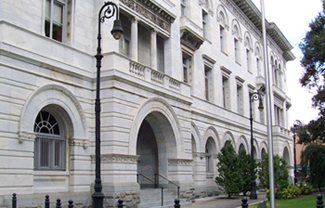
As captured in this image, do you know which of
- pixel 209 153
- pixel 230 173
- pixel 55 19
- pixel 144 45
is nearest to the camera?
Answer: pixel 55 19

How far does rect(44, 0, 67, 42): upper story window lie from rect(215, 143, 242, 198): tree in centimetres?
1501

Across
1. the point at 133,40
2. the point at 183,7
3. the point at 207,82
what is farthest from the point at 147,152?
the point at 183,7

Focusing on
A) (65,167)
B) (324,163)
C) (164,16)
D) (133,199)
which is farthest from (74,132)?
(324,163)

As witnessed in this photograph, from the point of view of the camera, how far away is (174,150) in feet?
72.9

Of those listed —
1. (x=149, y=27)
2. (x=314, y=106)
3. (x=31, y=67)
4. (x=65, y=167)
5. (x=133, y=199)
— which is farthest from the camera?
(x=314, y=106)

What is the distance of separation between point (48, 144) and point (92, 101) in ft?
9.67

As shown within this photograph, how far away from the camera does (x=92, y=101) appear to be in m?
17.9

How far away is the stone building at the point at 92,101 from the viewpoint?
14.3 metres

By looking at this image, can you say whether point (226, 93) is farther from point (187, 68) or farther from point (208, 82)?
point (187, 68)

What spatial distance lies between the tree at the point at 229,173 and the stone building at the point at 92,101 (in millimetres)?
1356

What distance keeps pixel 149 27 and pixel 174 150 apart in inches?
272

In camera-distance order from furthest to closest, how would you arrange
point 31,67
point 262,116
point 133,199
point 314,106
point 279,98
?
point 279,98 → point 262,116 → point 314,106 → point 133,199 → point 31,67

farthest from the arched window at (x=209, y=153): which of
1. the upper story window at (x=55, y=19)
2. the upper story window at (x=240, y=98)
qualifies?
the upper story window at (x=55, y=19)

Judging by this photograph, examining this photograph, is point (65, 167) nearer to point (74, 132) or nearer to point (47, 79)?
point (74, 132)
